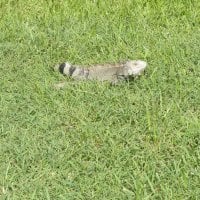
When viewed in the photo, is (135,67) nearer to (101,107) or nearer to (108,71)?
(108,71)

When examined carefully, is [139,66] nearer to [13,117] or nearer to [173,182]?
[13,117]

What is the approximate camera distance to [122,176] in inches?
106

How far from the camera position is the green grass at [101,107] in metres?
2.67

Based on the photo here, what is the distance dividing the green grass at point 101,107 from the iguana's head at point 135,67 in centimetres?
7

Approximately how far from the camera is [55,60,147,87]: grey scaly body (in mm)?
3604

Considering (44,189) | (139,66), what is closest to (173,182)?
(44,189)

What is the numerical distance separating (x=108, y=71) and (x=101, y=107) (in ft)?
1.45

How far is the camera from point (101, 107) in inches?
131

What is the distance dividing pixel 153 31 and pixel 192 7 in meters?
0.70

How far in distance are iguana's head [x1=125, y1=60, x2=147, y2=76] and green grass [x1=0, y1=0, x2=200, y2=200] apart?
0.23 ft

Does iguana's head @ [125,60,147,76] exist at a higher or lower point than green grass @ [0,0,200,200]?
higher

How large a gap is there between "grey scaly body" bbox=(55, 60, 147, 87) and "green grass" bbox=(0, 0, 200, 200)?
79 mm

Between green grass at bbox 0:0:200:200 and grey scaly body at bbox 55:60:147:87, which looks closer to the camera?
green grass at bbox 0:0:200:200

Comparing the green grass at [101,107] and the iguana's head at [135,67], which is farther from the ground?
the iguana's head at [135,67]
